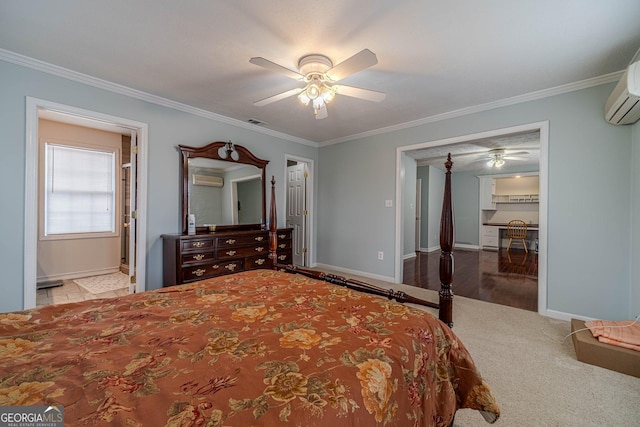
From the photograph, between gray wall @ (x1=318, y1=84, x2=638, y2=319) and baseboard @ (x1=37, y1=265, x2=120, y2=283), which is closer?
gray wall @ (x1=318, y1=84, x2=638, y2=319)

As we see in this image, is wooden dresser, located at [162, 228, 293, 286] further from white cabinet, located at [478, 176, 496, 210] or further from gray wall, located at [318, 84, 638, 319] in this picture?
white cabinet, located at [478, 176, 496, 210]

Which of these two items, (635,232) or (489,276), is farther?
(489,276)

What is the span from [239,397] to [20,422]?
0.50 metres

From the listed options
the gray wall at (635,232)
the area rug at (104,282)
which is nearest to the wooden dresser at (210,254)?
the area rug at (104,282)

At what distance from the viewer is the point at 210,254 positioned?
129 inches

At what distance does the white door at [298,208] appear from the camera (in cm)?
533

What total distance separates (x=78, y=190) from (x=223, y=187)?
2.81 m

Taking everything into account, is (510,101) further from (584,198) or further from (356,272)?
(356,272)

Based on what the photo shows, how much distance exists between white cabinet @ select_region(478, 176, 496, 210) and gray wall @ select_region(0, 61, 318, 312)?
20.9ft

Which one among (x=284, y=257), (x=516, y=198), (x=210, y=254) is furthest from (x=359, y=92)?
(x=516, y=198)

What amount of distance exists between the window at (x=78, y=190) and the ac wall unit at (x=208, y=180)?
246 centimetres

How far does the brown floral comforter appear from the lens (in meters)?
0.66

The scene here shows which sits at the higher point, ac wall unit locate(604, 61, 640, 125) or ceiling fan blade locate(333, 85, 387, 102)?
ceiling fan blade locate(333, 85, 387, 102)

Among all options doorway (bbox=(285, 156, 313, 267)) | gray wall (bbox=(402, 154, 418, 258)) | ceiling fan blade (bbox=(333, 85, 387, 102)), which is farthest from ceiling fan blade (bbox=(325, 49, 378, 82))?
gray wall (bbox=(402, 154, 418, 258))
